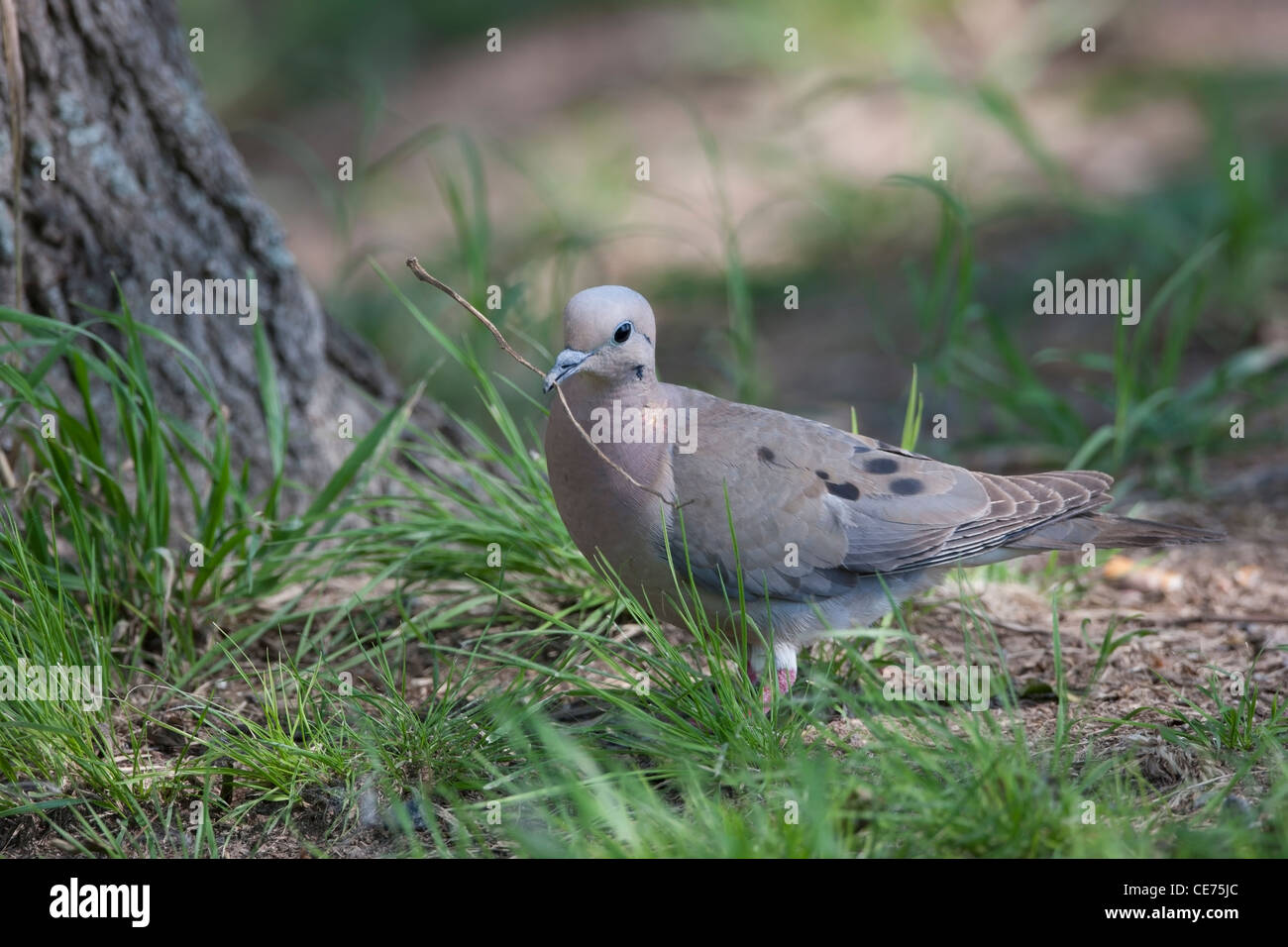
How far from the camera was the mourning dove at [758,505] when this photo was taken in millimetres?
2957

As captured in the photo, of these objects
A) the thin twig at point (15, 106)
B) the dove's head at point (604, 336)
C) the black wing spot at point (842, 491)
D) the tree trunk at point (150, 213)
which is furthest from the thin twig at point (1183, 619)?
the thin twig at point (15, 106)

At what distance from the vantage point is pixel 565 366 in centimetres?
283

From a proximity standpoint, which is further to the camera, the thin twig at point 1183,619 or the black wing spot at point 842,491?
the thin twig at point 1183,619

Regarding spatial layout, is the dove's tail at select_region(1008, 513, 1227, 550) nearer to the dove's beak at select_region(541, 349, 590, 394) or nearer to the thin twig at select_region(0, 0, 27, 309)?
the dove's beak at select_region(541, 349, 590, 394)

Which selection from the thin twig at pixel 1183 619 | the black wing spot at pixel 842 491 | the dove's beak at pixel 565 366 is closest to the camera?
the dove's beak at pixel 565 366

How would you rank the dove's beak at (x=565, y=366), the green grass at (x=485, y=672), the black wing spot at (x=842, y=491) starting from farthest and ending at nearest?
the black wing spot at (x=842, y=491)
the dove's beak at (x=565, y=366)
the green grass at (x=485, y=672)

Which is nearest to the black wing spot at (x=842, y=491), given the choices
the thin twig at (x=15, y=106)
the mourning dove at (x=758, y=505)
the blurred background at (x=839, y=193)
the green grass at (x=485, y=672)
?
Answer: the mourning dove at (x=758, y=505)

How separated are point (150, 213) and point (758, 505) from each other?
1.99 meters

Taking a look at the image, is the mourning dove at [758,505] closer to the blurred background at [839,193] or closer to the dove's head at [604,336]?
the dove's head at [604,336]

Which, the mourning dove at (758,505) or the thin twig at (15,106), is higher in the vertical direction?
the thin twig at (15,106)

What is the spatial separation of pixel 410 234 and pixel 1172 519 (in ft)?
17.7

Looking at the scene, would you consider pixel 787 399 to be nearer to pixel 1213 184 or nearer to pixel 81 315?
pixel 1213 184

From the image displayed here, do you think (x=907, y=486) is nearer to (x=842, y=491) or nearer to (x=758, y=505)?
(x=842, y=491)

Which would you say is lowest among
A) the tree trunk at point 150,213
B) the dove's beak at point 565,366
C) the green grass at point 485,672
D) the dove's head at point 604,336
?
the green grass at point 485,672
